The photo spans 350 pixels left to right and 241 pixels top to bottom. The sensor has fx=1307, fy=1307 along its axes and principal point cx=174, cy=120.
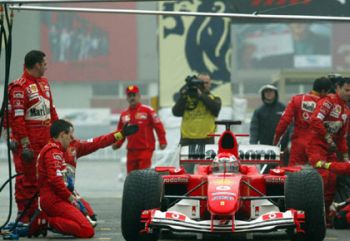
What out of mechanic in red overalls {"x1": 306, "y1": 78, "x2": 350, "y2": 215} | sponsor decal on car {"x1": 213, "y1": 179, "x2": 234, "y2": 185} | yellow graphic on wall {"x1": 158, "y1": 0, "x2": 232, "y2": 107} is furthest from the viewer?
yellow graphic on wall {"x1": 158, "y1": 0, "x2": 232, "y2": 107}

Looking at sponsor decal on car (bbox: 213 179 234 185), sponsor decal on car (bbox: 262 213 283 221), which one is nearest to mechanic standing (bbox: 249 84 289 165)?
sponsor decal on car (bbox: 213 179 234 185)

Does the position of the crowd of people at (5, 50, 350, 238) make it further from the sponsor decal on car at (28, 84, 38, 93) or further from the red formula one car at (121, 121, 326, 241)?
the red formula one car at (121, 121, 326, 241)

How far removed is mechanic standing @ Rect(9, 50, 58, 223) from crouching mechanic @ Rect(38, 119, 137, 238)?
0.49 m

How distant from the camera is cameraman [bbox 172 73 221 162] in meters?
17.2

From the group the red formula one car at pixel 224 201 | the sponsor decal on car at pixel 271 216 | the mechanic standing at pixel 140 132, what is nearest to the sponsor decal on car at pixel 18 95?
the red formula one car at pixel 224 201

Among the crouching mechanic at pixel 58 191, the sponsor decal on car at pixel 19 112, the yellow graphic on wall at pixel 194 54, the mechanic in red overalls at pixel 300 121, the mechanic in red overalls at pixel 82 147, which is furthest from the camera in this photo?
the yellow graphic on wall at pixel 194 54

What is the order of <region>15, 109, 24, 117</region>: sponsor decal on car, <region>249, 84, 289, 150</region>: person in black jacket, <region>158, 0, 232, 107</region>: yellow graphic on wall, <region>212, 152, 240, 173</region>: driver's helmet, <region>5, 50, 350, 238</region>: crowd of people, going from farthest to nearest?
<region>158, 0, 232, 107</region>: yellow graphic on wall < <region>249, 84, 289, 150</region>: person in black jacket < <region>15, 109, 24, 117</region>: sponsor decal on car < <region>5, 50, 350, 238</region>: crowd of people < <region>212, 152, 240, 173</region>: driver's helmet

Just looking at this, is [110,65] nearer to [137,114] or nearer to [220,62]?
[220,62]

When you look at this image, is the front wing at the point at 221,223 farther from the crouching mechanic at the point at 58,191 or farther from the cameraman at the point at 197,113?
the cameraman at the point at 197,113

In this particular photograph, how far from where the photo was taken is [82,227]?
12.6 meters

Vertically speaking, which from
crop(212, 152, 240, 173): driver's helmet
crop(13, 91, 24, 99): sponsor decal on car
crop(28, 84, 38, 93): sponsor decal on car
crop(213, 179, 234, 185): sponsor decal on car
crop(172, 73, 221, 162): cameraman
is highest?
crop(28, 84, 38, 93): sponsor decal on car

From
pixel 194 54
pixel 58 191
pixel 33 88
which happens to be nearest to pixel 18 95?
pixel 33 88

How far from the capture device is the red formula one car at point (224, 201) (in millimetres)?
10820

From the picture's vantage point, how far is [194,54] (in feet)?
78.9
